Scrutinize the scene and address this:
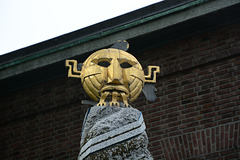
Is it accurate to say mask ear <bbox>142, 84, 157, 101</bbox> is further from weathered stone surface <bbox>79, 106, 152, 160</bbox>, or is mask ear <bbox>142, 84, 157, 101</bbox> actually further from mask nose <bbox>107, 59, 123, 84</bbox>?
weathered stone surface <bbox>79, 106, 152, 160</bbox>

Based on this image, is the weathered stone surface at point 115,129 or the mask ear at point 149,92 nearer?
the weathered stone surface at point 115,129

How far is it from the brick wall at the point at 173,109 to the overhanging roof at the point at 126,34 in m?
0.20

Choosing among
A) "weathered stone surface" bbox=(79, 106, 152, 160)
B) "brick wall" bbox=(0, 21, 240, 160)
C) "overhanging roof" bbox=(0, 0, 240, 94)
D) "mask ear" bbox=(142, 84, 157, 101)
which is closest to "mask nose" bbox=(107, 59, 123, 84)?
"weathered stone surface" bbox=(79, 106, 152, 160)

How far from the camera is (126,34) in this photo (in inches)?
340

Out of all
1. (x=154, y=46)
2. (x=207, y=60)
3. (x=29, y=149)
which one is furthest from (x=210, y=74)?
(x=29, y=149)

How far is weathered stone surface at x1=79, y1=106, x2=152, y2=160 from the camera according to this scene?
4.74 meters

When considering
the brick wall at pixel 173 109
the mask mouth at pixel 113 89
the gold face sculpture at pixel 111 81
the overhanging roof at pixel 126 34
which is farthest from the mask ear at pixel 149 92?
the overhanging roof at pixel 126 34

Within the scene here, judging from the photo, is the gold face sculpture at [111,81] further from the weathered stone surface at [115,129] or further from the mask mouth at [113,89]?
the weathered stone surface at [115,129]

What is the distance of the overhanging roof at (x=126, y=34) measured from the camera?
8.41 meters

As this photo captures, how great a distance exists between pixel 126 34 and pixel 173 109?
4.67ft

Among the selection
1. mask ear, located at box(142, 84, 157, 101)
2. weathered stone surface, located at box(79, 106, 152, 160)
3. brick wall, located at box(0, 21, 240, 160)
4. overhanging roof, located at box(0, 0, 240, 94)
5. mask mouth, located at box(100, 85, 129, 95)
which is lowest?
weathered stone surface, located at box(79, 106, 152, 160)

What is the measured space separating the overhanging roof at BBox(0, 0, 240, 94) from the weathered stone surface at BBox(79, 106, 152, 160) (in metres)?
3.66

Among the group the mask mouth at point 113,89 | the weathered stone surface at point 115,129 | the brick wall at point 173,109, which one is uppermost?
the brick wall at point 173,109

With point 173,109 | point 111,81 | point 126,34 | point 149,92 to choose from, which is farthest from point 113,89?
point 126,34
